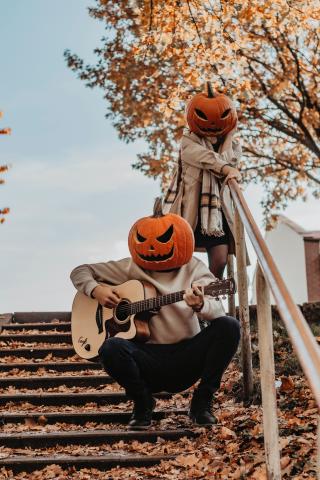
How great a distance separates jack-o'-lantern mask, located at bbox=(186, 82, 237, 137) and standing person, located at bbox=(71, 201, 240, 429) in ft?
4.91

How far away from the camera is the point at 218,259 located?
6.23 metres

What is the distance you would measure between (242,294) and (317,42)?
10.2 meters

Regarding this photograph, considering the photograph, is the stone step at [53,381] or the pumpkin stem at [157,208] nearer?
the pumpkin stem at [157,208]

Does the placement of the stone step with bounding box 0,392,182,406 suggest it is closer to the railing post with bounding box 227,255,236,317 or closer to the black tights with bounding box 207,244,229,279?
the black tights with bounding box 207,244,229,279

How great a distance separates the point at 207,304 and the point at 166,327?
17.2 inches

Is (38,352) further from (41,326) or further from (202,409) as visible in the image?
(202,409)

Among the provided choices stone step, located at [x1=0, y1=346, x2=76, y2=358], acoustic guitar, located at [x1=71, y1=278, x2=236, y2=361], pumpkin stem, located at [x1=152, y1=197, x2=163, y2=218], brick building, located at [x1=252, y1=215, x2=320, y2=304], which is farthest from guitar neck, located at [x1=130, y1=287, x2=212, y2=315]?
brick building, located at [x1=252, y1=215, x2=320, y2=304]

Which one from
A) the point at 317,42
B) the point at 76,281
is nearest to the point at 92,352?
the point at 76,281

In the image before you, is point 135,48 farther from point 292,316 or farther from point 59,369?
point 292,316

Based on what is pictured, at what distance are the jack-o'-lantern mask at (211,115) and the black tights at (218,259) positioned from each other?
106cm

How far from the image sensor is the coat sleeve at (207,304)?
14.5 ft

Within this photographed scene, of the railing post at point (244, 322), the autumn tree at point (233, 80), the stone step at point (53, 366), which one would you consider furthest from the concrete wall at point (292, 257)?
the railing post at point (244, 322)

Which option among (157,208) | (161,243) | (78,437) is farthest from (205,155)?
(78,437)

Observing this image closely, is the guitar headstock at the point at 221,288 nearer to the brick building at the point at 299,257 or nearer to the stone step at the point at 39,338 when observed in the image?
the stone step at the point at 39,338
